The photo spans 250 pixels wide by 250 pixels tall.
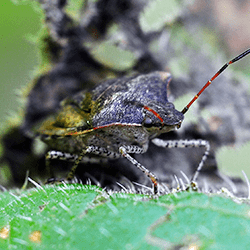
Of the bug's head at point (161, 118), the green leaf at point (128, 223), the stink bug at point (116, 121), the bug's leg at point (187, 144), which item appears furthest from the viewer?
the bug's leg at point (187, 144)

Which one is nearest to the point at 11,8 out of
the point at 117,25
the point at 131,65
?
the point at 117,25

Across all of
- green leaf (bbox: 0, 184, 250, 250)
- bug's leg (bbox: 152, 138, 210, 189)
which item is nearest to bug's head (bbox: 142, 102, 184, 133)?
bug's leg (bbox: 152, 138, 210, 189)

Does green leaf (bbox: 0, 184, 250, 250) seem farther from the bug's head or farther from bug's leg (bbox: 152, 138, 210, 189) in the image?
bug's leg (bbox: 152, 138, 210, 189)

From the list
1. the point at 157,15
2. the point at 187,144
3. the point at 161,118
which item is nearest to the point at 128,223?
the point at 161,118

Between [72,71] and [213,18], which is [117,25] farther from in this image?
[213,18]

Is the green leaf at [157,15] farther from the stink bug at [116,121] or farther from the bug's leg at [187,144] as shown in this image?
the bug's leg at [187,144]

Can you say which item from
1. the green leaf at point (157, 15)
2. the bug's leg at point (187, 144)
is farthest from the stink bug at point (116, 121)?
the green leaf at point (157, 15)

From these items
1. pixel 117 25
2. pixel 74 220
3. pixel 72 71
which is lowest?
pixel 74 220

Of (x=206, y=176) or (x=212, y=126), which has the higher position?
(x=212, y=126)

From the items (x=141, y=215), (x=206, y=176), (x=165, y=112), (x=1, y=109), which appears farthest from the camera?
(x=1, y=109)
